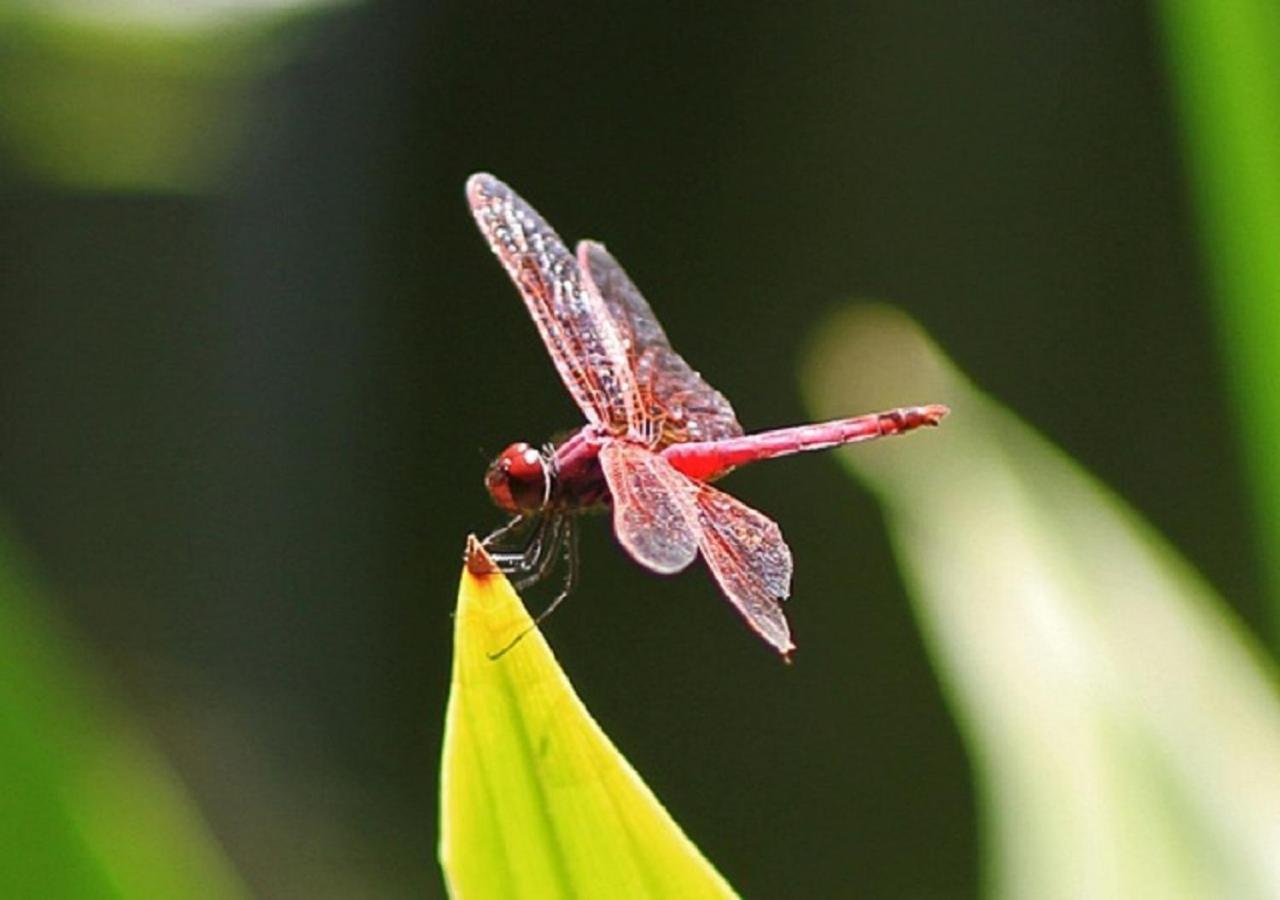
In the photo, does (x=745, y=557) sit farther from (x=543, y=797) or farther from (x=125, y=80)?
(x=125, y=80)

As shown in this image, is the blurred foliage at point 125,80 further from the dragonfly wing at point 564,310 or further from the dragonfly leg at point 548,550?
the dragonfly leg at point 548,550

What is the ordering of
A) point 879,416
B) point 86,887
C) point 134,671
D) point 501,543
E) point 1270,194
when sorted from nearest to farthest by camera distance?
point 86,887 < point 1270,194 < point 501,543 < point 879,416 < point 134,671

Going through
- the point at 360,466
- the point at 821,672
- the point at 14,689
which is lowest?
the point at 821,672

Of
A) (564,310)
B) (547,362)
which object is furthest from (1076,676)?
(547,362)

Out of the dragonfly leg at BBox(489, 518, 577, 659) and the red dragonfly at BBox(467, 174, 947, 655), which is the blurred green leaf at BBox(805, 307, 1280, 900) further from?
the dragonfly leg at BBox(489, 518, 577, 659)

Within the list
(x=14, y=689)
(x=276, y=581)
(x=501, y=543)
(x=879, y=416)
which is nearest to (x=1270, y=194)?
(x=879, y=416)

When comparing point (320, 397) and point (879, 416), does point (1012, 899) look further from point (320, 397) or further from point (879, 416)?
point (320, 397)

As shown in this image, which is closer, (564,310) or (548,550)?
(548,550)
